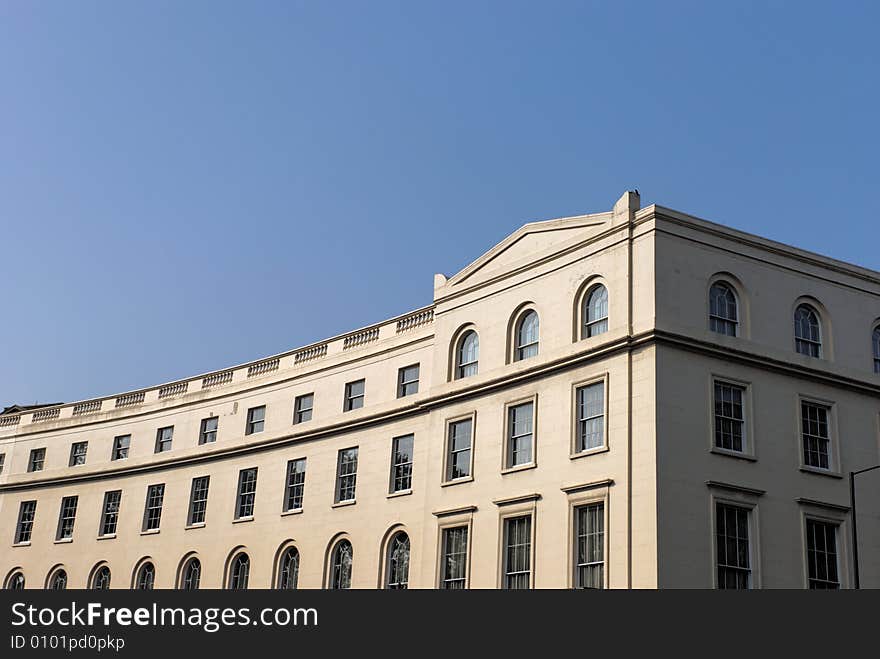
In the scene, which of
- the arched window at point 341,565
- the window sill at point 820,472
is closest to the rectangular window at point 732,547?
the window sill at point 820,472

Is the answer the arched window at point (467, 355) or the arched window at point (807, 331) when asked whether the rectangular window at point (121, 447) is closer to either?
the arched window at point (467, 355)

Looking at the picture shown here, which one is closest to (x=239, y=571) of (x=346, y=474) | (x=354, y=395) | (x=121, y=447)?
(x=346, y=474)

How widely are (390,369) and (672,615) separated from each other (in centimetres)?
2668

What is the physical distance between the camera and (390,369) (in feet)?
158

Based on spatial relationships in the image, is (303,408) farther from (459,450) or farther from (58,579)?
(58,579)

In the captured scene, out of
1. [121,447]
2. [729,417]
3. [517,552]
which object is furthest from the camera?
[121,447]

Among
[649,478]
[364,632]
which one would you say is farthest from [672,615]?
[649,478]

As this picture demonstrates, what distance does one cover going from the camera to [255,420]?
53.9 m

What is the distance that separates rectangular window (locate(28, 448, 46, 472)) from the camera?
209 ft

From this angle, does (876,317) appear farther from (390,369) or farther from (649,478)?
(390,369)

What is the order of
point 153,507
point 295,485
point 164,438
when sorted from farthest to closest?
point 164,438, point 153,507, point 295,485

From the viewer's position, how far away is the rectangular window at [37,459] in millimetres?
63594

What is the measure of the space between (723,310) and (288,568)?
72.5 feet

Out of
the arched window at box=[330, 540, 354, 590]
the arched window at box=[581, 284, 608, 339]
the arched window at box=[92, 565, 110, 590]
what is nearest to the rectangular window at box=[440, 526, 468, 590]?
the arched window at box=[330, 540, 354, 590]
